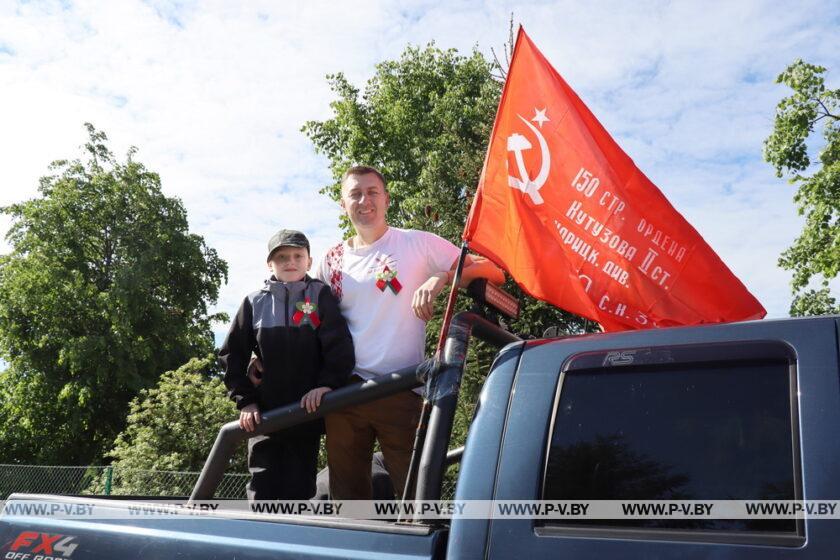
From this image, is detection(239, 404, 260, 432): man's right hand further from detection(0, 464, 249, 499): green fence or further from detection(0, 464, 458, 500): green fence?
detection(0, 464, 249, 499): green fence

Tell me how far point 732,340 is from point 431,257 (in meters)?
1.77

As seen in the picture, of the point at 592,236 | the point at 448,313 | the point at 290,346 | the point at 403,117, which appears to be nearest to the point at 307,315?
the point at 290,346

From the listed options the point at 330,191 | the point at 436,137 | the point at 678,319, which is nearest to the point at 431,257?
the point at 678,319

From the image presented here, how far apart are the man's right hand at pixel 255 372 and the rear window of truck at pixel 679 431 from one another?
167 centimetres

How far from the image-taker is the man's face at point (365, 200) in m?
3.66

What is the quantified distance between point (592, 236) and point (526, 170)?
1.21 ft

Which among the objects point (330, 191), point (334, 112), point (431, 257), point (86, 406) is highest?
point (334, 112)

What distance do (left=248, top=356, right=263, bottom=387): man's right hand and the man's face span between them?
736 mm

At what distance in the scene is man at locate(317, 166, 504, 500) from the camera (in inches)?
129

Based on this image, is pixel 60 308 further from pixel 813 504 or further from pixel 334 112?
pixel 813 504

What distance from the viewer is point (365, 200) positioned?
3650mm

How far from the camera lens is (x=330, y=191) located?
30.5 m

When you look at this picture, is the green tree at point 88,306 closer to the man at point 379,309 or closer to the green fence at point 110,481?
the green fence at point 110,481

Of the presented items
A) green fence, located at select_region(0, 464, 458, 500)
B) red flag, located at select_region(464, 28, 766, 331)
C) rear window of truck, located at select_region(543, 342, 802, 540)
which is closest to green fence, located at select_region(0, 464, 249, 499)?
green fence, located at select_region(0, 464, 458, 500)
